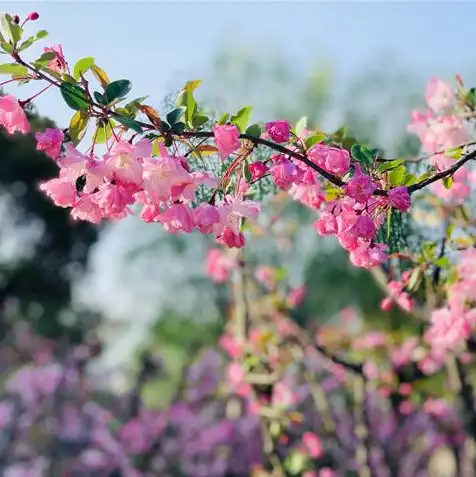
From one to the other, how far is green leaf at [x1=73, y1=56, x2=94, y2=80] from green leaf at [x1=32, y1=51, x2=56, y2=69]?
1.6 inches

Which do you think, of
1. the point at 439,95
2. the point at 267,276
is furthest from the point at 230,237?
the point at 267,276

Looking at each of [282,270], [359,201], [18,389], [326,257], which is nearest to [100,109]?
[359,201]

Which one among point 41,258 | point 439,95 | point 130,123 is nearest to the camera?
point 130,123

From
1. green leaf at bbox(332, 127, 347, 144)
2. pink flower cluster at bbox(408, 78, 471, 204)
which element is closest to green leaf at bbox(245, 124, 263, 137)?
green leaf at bbox(332, 127, 347, 144)

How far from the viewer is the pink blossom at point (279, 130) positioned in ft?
3.97

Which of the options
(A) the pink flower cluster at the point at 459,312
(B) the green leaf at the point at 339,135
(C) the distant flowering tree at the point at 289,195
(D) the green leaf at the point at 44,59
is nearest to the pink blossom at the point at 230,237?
(C) the distant flowering tree at the point at 289,195

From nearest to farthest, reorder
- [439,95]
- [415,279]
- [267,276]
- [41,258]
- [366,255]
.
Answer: [366,255] < [415,279] < [439,95] < [267,276] < [41,258]

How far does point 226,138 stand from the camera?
1.15 meters

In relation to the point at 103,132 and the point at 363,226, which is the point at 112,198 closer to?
the point at 103,132

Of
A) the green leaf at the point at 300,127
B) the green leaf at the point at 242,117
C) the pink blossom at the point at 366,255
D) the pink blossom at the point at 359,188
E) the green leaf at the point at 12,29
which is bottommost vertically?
the pink blossom at the point at 366,255

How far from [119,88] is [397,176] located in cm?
54

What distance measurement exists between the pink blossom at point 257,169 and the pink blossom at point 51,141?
35cm

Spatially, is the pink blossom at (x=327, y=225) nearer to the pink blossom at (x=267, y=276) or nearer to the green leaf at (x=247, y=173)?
the green leaf at (x=247, y=173)

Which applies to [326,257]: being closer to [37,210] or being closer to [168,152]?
[37,210]
